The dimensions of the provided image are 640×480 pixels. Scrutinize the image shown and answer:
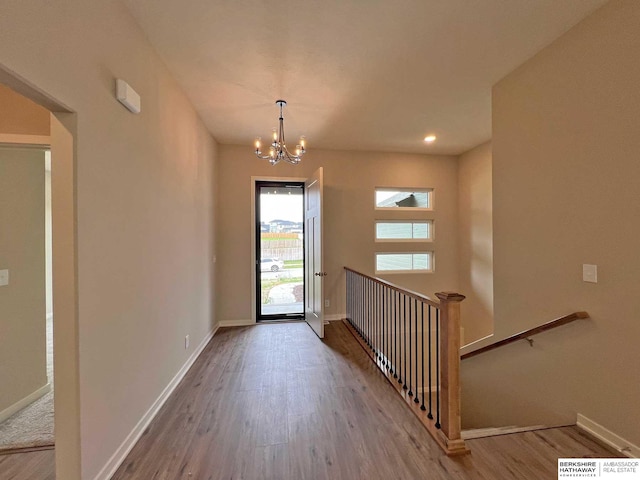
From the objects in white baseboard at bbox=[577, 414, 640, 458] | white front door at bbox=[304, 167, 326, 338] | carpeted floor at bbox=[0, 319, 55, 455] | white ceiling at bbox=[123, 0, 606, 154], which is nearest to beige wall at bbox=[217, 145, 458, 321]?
white front door at bbox=[304, 167, 326, 338]

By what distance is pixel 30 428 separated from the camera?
1.91m

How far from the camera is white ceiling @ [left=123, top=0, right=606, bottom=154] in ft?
5.88

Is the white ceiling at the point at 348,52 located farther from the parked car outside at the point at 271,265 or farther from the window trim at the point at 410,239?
the parked car outside at the point at 271,265

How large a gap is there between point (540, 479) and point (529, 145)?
7.96 ft

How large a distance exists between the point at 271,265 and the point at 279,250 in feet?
0.94

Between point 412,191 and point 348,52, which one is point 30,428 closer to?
point 348,52

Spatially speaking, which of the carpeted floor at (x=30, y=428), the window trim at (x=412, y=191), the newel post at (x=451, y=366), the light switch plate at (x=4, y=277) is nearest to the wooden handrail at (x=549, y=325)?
the newel post at (x=451, y=366)

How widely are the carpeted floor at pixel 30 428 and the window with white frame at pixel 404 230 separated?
4.26 m

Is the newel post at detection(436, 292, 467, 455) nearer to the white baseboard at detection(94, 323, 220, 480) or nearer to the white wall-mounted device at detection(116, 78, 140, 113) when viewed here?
the white baseboard at detection(94, 323, 220, 480)

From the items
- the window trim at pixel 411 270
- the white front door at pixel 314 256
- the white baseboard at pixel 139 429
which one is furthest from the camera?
the window trim at pixel 411 270

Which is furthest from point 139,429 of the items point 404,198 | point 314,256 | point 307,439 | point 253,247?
point 404,198

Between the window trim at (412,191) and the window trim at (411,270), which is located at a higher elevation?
the window trim at (412,191)

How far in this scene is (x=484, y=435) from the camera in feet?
6.01

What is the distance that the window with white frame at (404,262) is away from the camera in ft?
15.5
